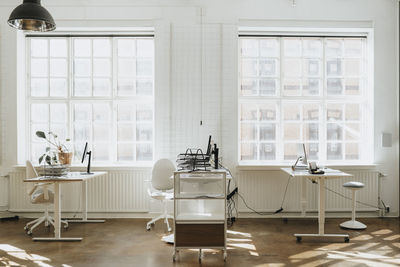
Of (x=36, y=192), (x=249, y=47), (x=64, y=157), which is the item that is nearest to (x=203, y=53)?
(x=249, y=47)

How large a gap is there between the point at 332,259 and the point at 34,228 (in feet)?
14.0

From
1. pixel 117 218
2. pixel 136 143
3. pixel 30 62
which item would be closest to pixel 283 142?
pixel 136 143

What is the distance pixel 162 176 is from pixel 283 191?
2.08m

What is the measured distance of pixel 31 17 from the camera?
459cm

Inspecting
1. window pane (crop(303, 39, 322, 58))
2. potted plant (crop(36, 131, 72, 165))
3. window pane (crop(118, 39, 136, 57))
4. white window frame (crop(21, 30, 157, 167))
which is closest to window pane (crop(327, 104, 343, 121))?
window pane (crop(303, 39, 322, 58))

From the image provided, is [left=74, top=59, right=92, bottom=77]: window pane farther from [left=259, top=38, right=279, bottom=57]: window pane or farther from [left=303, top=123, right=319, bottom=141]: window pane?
[left=303, top=123, right=319, bottom=141]: window pane

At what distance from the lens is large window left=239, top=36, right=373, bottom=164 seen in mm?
6891

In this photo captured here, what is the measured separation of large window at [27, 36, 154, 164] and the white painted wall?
383 mm

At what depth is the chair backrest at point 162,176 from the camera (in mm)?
6039

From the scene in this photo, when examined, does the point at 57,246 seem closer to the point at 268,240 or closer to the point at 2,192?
the point at 2,192

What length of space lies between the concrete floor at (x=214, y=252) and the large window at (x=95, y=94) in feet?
4.80

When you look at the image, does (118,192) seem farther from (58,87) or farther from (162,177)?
(58,87)

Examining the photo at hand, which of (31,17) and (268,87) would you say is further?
(268,87)

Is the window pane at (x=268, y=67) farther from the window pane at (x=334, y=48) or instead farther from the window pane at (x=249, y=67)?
the window pane at (x=334, y=48)
